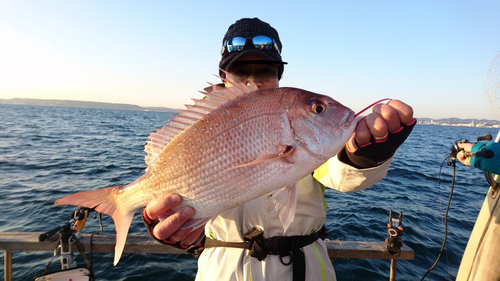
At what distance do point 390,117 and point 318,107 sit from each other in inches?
17.8

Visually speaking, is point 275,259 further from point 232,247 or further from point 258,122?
point 258,122

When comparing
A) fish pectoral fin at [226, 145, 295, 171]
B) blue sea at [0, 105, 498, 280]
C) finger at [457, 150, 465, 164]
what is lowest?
blue sea at [0, 105, 498, 280]

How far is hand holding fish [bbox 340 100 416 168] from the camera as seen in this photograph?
1.61 metres

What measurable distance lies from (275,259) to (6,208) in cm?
968

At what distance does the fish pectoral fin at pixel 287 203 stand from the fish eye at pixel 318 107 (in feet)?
1.82

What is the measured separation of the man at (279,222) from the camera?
1700 millimetres

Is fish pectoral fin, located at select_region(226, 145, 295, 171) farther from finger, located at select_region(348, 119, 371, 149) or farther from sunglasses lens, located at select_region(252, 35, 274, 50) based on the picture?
sunglasses lens, located at select_region(252, 35, 274, 50)

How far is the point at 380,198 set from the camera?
10.0m

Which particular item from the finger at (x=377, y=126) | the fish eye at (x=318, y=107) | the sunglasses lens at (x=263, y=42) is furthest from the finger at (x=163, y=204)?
the sunglasses lens at (x=263, y=42)

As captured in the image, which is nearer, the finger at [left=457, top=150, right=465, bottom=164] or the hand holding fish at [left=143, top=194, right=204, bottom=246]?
the hand holding fish at [left=143, top=194, right=204, bottom=246]

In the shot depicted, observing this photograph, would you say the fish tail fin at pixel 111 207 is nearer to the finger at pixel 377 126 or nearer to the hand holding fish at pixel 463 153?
the finger at pixel 377 126

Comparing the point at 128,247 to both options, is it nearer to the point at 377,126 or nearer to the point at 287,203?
the point at 287,203

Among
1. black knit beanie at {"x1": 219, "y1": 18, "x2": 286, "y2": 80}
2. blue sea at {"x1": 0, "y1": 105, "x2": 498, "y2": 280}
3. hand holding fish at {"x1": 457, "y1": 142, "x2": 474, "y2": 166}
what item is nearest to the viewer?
black knit beanie at {"x1": 219, "y1": 18, "x2": 286, "y2": 80}

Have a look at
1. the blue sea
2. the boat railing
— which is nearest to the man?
the boat railing
